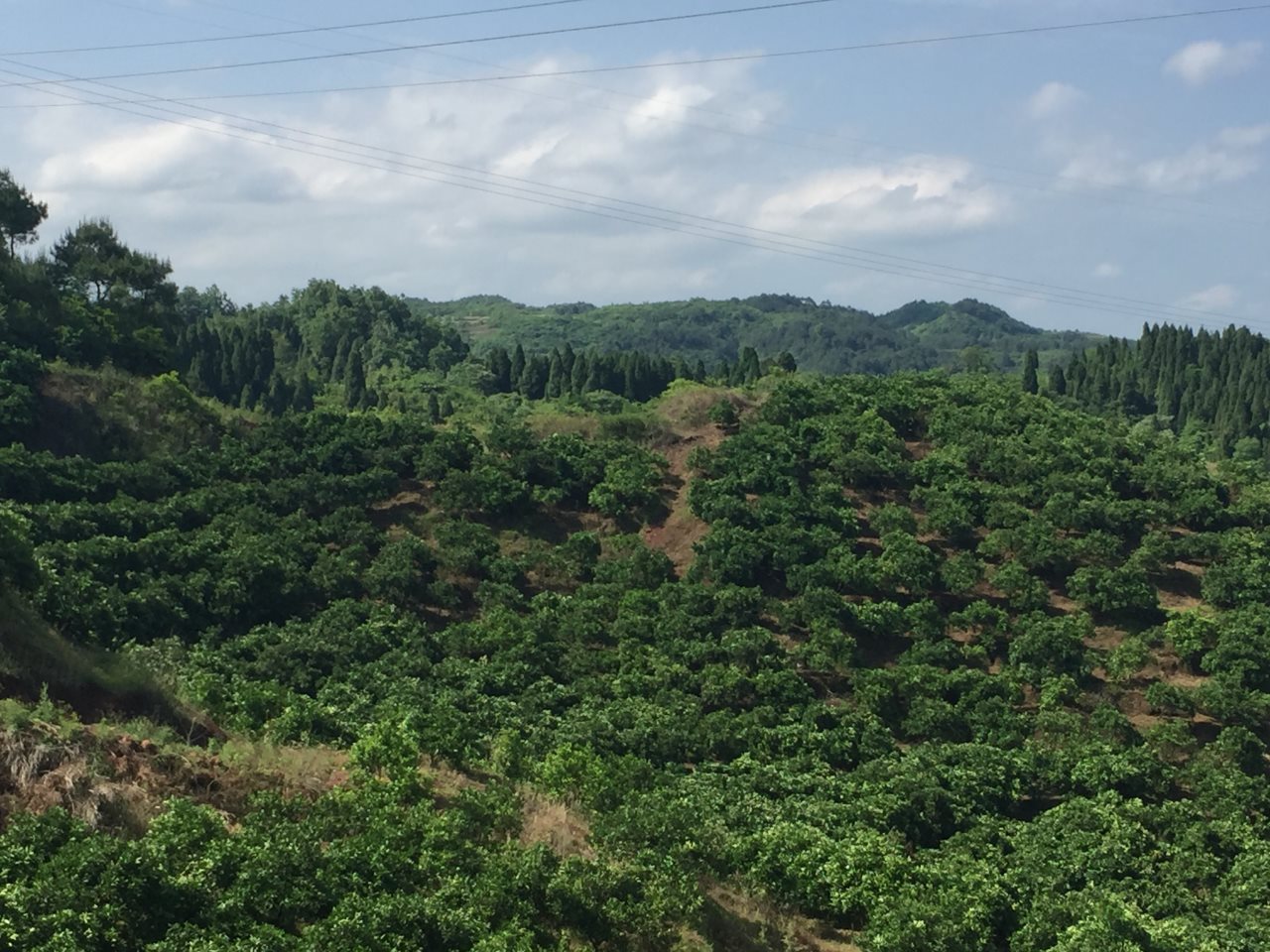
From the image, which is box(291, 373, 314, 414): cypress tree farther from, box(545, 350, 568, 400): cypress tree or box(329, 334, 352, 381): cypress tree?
box(545, 350, 568, 400): cypress tree

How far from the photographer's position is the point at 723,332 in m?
179

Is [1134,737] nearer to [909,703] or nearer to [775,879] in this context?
[909,703]

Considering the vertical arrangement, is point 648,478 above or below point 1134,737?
above

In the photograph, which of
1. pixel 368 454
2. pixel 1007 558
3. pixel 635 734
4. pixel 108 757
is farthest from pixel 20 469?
pixel 1007 558

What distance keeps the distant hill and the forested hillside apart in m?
104

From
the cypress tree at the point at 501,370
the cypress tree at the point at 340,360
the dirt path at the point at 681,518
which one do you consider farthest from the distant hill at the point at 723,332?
the dirt path at the point at 681,518

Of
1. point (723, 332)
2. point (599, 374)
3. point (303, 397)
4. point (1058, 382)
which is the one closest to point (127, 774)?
point (303, 397)

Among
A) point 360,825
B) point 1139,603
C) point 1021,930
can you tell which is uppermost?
point 1139,603

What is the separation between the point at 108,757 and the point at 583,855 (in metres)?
5.90

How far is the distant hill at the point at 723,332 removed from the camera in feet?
510

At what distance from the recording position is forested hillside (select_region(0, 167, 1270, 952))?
15.3 m

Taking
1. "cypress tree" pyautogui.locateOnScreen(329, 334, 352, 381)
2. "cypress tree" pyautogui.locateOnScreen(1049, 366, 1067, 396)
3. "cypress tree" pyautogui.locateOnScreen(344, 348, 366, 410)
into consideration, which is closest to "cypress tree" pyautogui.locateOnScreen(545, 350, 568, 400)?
"cypress tree" pyautogui.locateOnScreen(344, 348, 366, 410)

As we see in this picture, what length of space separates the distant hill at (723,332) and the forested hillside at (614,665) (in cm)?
10367

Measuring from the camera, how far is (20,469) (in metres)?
32.4
